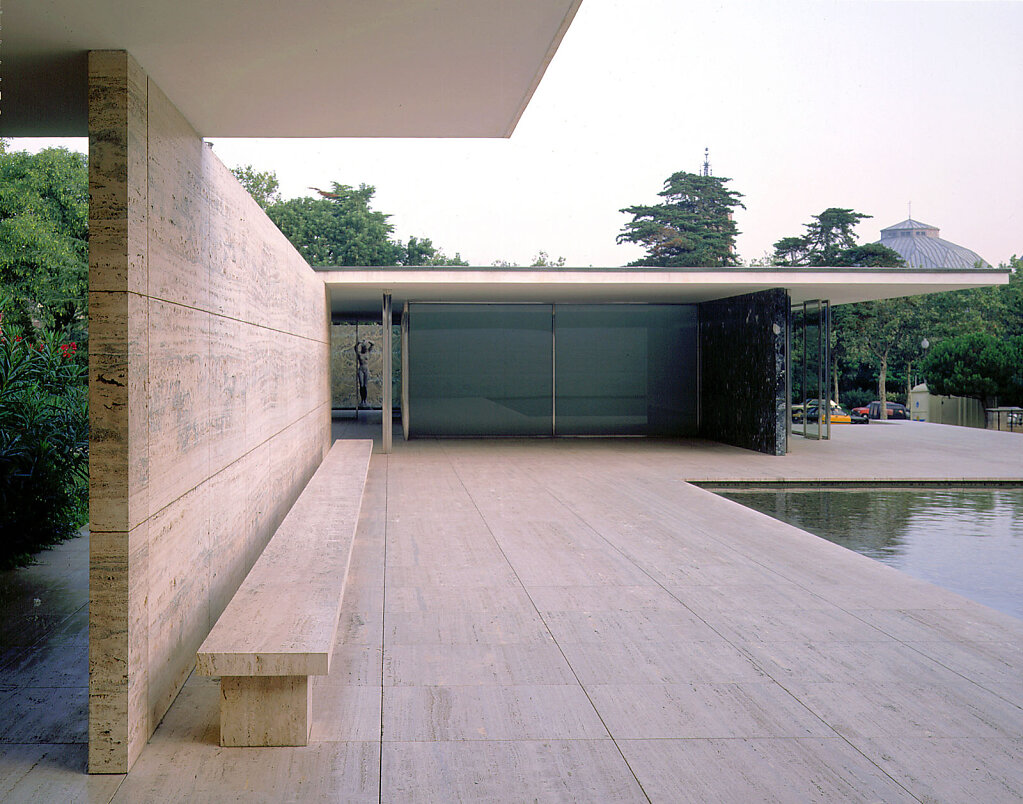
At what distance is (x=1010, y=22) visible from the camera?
71.2 meters

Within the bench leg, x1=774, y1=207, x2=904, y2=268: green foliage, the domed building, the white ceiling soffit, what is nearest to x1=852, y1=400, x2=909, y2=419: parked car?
x1=774, y1=207, x2=904, y2=268: green foliage

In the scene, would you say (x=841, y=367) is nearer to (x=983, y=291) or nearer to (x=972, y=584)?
(x=983, y=291)

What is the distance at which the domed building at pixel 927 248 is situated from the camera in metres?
94.5

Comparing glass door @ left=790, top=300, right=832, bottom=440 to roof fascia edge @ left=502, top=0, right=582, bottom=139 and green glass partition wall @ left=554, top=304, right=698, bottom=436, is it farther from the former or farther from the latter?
roof fascia edge @ left=502, top=0, right=582, bottom=139

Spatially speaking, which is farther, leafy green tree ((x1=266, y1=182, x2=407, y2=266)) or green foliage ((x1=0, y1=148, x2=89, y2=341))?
leafy green tree ((x1=266, y1=182, x2=407, y2=266))

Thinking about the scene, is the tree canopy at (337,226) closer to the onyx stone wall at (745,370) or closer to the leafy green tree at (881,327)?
the leafy green tree at (881,327)

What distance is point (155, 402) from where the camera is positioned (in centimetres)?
356

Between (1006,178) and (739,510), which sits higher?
(1006,178)

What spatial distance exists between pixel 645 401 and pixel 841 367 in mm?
29214

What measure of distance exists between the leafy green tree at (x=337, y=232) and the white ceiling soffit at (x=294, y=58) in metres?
36.7

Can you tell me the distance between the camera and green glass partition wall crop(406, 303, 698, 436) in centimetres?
1703

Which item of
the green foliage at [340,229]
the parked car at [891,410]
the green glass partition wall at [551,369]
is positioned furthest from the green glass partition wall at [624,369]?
the parked car at [891,410]

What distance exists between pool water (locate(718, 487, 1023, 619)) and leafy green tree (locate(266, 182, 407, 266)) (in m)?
33.1

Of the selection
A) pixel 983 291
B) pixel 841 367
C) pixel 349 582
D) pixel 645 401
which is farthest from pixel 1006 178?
pixel 349 582
